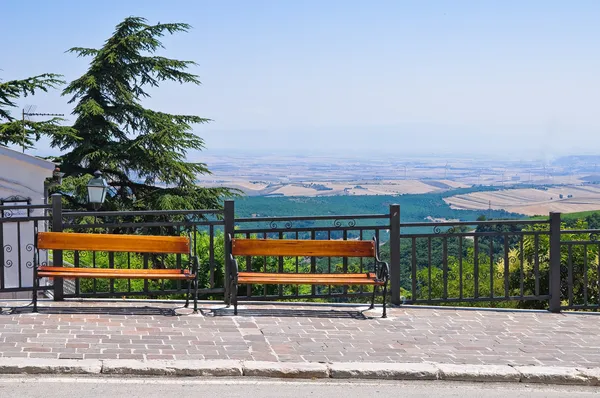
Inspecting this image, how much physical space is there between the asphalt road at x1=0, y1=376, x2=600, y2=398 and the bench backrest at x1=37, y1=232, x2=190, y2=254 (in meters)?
2.77

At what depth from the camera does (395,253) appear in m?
9.22

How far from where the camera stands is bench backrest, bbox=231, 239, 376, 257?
29.1ft

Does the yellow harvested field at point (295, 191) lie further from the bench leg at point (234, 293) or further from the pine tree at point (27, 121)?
the bench leg at point (234, 293)

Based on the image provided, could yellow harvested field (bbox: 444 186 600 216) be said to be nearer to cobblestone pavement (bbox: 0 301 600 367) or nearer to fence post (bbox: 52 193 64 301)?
cobblestone pavement (bbox: 0 301 600 367)

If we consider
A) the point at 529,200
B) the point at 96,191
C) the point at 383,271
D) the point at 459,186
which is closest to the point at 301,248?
the point at 383,271

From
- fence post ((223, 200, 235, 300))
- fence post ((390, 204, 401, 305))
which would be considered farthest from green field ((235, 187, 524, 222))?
fence post ((223, 200, 235, 300))

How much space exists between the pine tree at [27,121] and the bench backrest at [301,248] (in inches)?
1175

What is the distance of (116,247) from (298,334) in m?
2.45

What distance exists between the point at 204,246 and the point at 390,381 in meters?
11.3

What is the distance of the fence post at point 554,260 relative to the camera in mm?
9383

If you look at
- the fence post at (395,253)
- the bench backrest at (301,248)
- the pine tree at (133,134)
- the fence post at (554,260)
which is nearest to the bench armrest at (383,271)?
the bench backrest at (301,248)

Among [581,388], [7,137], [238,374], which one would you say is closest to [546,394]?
[581,388]

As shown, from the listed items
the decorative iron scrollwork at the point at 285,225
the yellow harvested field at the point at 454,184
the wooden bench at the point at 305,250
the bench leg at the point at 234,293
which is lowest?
the yellow harvested field at the point at 454,184

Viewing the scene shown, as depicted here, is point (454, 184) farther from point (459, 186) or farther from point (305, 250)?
point (305, 250)
